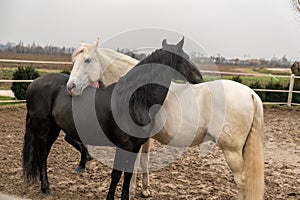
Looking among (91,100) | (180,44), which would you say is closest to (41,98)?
(91,100)

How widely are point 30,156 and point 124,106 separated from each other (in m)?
1.24

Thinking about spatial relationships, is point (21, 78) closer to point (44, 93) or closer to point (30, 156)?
point (30, 156)

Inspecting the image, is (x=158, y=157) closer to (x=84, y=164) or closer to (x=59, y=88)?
(x=84, y=164)

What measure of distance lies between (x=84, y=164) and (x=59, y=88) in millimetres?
1357

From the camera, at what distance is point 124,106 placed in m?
2.85

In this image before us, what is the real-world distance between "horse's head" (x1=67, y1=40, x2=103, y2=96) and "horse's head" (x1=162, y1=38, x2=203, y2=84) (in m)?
0.73

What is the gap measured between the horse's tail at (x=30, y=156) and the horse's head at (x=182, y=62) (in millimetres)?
1622

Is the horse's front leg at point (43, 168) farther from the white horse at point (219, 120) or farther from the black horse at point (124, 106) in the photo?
the white horse at point (219, 120)

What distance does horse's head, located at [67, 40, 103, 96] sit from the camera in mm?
2982

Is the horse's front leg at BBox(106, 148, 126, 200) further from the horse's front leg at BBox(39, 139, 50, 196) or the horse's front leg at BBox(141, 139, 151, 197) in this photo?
the horse's front leg at BBox(39, 139, 50, 196)

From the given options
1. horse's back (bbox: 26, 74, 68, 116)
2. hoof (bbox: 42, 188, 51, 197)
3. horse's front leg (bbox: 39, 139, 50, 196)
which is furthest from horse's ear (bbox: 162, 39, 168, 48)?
hoof (bbox: 42, 188, 51, 197)

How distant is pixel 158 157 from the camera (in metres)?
4.97

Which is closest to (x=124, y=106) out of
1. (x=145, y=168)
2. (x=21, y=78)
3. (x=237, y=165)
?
(x=145, y=168)

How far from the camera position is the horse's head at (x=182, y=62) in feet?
9.36
